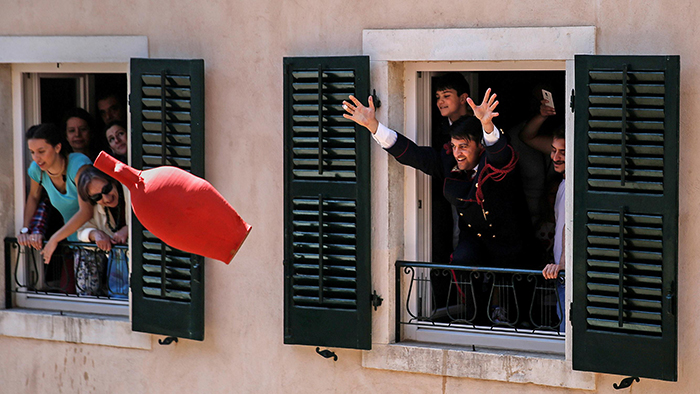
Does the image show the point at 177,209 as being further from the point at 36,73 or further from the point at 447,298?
the point at 36,73

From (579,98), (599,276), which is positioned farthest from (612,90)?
(599,276)

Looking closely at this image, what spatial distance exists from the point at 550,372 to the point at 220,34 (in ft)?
10.0

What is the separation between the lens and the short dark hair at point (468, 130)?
6.19 metres

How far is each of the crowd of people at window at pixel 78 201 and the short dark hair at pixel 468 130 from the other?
2690 mm

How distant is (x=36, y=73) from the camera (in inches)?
304

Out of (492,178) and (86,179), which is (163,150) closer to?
(86,179)

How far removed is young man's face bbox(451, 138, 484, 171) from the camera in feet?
20.4

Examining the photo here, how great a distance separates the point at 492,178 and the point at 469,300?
911mm

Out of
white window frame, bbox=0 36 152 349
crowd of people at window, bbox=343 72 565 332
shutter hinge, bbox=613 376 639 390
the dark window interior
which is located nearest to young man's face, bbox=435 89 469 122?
crowd of people at window, bbox=343 72 565 332

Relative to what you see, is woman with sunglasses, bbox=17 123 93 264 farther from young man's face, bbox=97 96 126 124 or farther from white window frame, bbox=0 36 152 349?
young man's face, bbox=97 96 126 124

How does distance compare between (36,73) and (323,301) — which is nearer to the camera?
(323,301)

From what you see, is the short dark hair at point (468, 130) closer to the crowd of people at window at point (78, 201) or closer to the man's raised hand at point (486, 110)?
the man's raised hand at point (486, 110)

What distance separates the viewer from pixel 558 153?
243 inches

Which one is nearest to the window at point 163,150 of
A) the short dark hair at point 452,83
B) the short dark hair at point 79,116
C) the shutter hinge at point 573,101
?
the short dark hair at point 79,116
